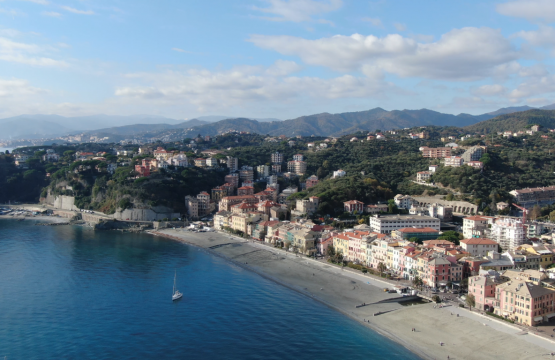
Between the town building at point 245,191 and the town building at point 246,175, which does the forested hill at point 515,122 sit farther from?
the town building at point 245,191

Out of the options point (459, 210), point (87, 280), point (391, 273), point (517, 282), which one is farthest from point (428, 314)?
point (459, 210)

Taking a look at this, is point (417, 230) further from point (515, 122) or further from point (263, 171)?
point (515, 122)

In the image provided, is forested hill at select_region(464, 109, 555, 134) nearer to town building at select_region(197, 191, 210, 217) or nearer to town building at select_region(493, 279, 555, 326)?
town building at select_region(197, 191, 210, 217)

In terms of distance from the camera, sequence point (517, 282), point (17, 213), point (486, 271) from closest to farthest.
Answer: point (517, 282) < point (486, 271) < point (17, 213)

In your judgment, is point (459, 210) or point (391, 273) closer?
point (391, 273)

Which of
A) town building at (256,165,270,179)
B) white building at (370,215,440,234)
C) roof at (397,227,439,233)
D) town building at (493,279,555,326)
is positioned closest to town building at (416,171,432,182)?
white building at (370,215,440,234)

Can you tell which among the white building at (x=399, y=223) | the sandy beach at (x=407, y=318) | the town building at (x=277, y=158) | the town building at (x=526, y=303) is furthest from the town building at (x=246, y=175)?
the town building at (x=526, y=303)

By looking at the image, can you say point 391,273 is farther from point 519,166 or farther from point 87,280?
point 519,166
